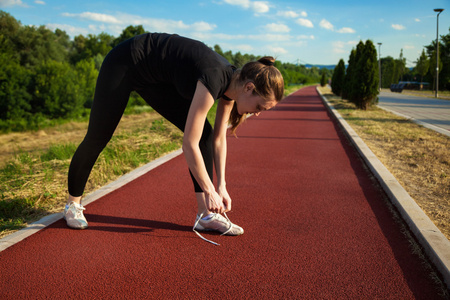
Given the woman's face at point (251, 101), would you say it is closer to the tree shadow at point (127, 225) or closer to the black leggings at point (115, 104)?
the black leggings at point (115, 104)

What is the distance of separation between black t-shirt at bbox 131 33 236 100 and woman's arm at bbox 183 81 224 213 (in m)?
0.06

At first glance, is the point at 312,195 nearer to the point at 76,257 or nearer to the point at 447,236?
the point at 447,236

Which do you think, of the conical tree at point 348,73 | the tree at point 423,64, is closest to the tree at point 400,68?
the tree at point 423,64

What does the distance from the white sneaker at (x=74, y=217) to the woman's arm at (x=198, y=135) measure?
1400 mm

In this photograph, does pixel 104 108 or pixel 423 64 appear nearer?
pixel 104 108

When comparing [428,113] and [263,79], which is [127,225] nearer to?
[263,79]

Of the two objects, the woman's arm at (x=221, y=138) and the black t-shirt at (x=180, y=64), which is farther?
the woman's arm at (x=221, y=138)

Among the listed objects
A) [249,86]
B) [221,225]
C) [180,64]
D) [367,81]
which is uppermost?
[367,81]

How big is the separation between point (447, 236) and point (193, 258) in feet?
6.54

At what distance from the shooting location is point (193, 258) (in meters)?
2.49

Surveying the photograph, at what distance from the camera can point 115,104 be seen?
2.59m

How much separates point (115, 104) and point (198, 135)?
912 mm

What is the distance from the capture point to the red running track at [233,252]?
2.12 m

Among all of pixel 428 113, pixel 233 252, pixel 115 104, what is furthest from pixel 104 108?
pixel 428 113
